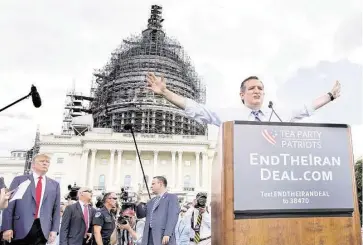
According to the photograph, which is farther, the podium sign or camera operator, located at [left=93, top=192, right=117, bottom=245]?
camera operator, located at [left=93, top=192, right=117, bottom=245]

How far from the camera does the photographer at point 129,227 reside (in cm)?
592

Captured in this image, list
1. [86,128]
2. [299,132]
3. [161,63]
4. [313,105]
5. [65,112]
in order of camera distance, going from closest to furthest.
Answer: [299,132], [313,105], [86,128], [161,63], [65,112]

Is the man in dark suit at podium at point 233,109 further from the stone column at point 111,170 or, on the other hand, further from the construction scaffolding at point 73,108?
the construction scaffolding at point 73,108

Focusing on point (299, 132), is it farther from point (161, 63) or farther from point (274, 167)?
point (161, 63)

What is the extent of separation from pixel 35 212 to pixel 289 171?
3.38 metres

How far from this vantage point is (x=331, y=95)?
2561 mm

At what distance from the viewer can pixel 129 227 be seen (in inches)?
231

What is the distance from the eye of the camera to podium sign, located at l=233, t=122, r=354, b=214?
180cm

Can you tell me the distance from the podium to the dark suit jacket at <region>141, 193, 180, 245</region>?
3219mm

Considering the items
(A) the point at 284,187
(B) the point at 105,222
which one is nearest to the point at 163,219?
(B) the point at 105,222

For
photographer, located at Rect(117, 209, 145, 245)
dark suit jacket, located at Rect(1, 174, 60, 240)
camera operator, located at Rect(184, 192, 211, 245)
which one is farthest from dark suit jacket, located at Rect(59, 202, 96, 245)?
camera operator, located at Rect(184, 192, 211, 245)

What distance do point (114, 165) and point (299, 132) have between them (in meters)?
53.5

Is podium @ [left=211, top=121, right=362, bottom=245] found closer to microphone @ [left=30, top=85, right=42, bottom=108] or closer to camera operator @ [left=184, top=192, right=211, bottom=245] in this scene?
camera operator @ [left=184, top=192, right=211, bottom=245]

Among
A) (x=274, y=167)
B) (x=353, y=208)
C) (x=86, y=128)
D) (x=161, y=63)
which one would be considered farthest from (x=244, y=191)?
(x=161, y=63)
